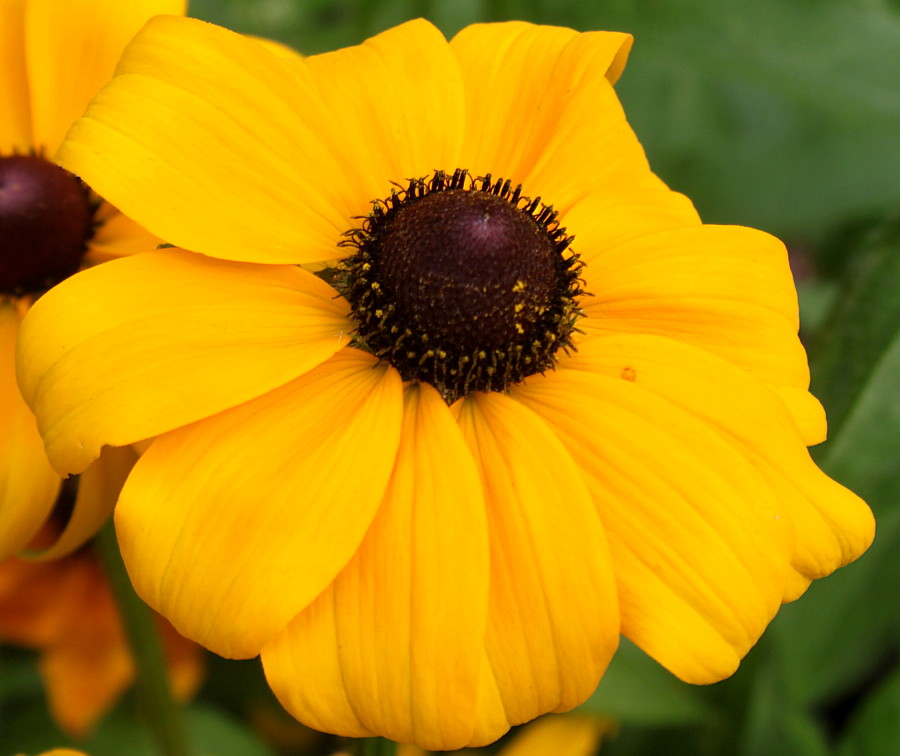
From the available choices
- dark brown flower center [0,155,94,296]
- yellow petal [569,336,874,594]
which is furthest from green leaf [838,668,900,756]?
dark brown flower center [0,155,94,296]

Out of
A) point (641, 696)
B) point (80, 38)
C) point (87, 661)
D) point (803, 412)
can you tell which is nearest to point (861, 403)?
point (803, 412)

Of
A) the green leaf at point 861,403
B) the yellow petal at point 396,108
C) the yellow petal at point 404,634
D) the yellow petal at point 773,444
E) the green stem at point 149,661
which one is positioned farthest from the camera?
the green leaf at point 861,403

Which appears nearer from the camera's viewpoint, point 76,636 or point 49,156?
point 49,156

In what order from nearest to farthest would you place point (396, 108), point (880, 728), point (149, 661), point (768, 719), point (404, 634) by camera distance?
point (404, 634), point (396, 108), point (149, 661), point (880, 728), point (768, 719)

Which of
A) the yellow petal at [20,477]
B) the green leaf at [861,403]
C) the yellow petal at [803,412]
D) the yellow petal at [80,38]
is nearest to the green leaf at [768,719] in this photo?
the green leaf at [861,403]

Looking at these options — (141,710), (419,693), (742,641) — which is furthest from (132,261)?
(141,710)

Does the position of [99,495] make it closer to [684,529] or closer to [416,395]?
[416,395]

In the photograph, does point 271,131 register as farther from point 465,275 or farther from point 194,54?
point 465,275

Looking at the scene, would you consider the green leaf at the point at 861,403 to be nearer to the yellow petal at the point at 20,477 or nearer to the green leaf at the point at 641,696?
the green leaf at the point at 641,696
